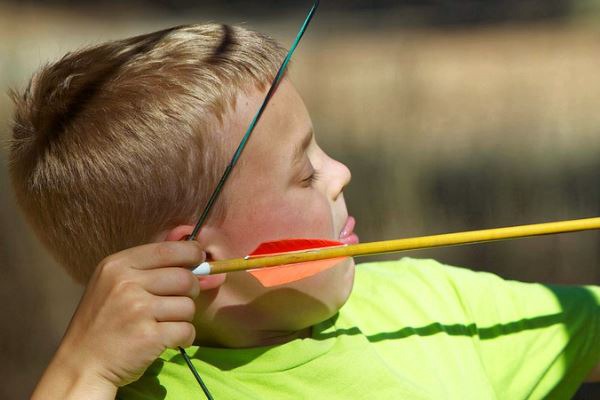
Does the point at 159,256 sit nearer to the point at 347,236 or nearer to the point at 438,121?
the point at 347,236

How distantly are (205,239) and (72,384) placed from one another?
165 mm

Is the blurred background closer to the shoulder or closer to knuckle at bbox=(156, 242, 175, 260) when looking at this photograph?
the shoulder

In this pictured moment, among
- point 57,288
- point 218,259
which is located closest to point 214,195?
point 218,259

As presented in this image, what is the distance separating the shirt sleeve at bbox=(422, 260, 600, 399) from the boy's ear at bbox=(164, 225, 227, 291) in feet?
0.86

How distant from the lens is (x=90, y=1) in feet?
4.92

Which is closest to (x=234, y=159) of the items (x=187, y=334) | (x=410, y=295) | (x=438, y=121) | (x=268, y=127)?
(x=268, y=127)

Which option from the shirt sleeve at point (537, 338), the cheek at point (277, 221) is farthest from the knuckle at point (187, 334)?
the shirt sleeve at point (537, 338)

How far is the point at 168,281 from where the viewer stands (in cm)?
77

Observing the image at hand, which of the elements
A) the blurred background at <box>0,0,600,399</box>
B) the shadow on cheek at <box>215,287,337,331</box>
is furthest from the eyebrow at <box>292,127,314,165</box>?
the blurred background at <box>0,0,600,399</box>

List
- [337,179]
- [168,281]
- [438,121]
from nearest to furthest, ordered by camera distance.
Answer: [168,281] < [337,179] < [438,121]

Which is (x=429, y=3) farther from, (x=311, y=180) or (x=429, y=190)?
(x=311, y=180)

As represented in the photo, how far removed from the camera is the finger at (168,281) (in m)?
0.77

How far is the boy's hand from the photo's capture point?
777 mm

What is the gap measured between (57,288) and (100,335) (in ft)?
2.46
